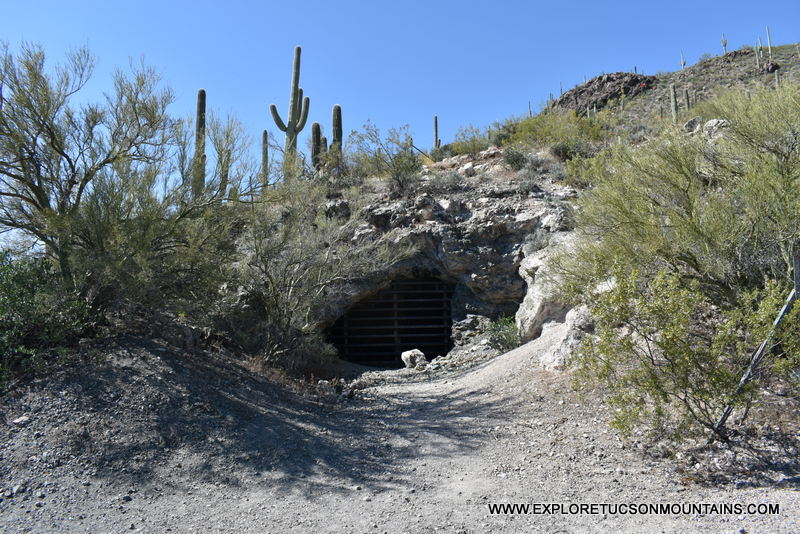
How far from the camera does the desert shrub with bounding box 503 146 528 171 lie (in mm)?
17234

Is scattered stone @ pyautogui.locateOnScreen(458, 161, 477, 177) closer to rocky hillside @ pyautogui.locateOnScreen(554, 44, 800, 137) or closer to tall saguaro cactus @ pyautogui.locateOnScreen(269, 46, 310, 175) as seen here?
tall saguaro cactus @ pyautogui.locateOnScreen(269, 46, 310, 175)

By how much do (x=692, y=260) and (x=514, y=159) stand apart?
11221 millimetres

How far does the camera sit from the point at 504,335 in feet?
38.1

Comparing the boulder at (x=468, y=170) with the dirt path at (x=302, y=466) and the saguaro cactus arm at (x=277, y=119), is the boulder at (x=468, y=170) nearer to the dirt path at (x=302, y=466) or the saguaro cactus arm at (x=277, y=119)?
the saguaro cactus arm at (x=277, y=119)

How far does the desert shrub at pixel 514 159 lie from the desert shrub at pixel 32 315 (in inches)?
528

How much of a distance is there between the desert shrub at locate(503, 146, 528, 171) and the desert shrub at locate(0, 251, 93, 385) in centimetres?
1341

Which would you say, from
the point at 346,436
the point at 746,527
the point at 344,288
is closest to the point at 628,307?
the point at 746,527

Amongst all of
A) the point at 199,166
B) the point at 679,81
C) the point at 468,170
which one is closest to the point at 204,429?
the point at 199,166

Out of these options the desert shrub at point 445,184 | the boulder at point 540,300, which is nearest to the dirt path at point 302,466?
the boulder at point 540,300

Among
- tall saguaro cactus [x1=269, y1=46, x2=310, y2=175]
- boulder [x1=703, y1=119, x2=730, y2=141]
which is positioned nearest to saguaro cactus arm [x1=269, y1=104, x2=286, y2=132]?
tall saguaro cactus [x1=269, y1=46, x2=310, y2=175]

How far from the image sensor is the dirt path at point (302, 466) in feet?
13.7

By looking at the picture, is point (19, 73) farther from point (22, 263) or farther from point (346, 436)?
point (346, 436)

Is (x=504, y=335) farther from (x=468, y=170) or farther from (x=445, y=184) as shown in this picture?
(x=468, y=170)

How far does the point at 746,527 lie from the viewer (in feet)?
12.2
